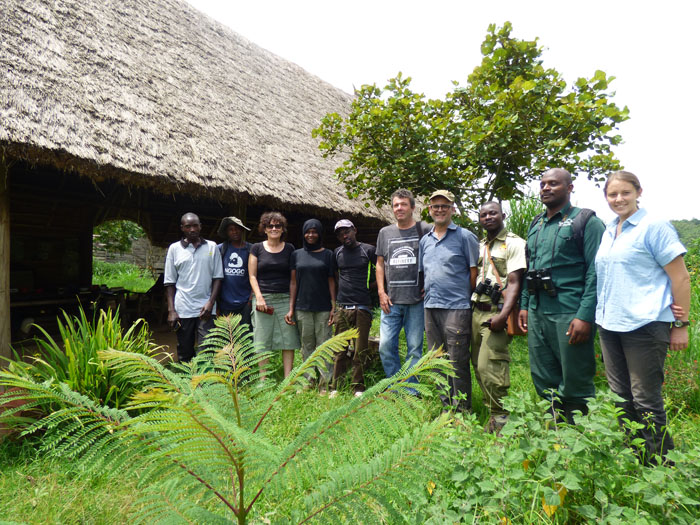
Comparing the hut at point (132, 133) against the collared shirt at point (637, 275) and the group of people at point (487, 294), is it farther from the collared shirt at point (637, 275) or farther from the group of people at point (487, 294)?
the collared shirt at point (637, 275)

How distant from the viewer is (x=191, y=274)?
3.55 m

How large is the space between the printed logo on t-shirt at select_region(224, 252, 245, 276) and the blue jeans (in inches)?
56.5

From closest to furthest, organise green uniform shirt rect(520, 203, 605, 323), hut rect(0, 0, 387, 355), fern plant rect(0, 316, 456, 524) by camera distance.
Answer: fern plant rect(0, 316, 456, 524), green uniform shirt rect(520, 203, 605, 323), hut rect(0, 0, 387, 355)

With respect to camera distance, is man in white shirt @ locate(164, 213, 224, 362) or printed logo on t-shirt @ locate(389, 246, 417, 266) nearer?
printed logo on t-shirt @ locate(389, 246, 417, 266)

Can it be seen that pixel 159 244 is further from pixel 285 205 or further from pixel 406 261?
pixel 406 261

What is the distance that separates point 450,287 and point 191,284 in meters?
2.26

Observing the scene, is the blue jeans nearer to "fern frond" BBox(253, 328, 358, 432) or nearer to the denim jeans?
the denim jeans

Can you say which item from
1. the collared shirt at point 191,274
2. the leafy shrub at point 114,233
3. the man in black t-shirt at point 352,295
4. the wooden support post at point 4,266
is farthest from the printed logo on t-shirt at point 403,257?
the leafy shrub at point 114,233

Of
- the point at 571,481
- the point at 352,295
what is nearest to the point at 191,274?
the point at 352,295

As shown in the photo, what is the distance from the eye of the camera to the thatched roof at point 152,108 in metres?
3.59

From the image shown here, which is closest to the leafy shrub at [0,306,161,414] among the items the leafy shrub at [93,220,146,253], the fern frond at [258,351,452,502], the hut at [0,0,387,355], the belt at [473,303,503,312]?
the hut at [0,0,387,355]

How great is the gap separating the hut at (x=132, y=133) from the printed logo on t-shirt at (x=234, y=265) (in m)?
1.21

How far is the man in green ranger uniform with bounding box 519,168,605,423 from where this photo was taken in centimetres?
232

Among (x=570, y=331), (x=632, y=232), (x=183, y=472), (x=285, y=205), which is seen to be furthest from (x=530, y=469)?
(x=285, y=205)
